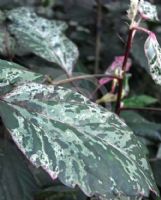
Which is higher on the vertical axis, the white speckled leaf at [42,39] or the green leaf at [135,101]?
the white speckled leaf at [42,39]

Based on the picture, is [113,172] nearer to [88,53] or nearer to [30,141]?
[30,141]

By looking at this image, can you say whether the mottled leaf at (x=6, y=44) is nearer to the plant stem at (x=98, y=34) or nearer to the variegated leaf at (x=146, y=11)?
the variegated leaf at (x=146, y=11)

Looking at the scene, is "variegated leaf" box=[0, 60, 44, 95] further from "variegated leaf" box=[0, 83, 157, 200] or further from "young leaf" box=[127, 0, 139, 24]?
"young leaf" box=[127, 0, 139, 24]

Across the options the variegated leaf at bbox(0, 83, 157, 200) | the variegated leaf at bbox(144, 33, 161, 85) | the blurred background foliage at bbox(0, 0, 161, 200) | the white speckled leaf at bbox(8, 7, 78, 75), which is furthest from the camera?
the blurred background foliage at bbox(0, 0, 161, 200)

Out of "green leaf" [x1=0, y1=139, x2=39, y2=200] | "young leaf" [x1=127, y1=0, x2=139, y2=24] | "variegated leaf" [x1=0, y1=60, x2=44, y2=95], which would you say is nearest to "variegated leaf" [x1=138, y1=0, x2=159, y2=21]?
"young leaf" [x1=127, y1=0, x2=139, y2=24]

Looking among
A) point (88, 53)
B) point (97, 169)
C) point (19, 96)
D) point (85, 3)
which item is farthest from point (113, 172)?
point (88, 53)

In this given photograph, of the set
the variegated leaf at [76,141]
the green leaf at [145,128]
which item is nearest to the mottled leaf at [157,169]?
the green leaf at [145,128]
